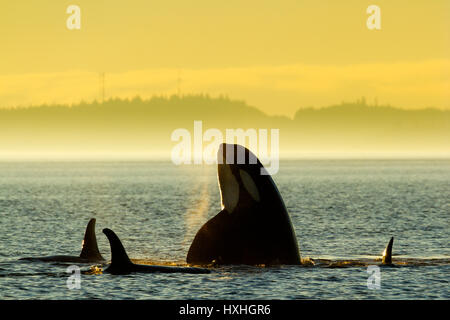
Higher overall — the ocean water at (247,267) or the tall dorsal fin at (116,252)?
the tall dorsal fin at (116,252)

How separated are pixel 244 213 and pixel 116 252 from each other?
3904 millimetres

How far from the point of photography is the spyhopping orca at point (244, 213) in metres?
23.1

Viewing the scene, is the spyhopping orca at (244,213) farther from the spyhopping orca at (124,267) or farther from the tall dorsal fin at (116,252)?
the tall dorsal fin at (116,252)

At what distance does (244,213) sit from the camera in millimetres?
23328

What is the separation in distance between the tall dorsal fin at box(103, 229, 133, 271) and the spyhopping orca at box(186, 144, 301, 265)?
81.8 inches

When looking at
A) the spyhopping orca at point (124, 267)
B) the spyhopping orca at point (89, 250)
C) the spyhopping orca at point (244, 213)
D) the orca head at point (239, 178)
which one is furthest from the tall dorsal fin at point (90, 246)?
the orca head at point (239, 178)

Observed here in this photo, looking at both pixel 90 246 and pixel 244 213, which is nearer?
pixel 244 213

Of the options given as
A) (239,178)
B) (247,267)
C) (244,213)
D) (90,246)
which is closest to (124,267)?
(90,246)

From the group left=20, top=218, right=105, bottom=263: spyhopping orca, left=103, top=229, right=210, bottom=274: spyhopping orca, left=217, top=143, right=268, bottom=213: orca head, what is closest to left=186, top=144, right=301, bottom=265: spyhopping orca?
left=217, top=143, right=268, bottom=213: orca head

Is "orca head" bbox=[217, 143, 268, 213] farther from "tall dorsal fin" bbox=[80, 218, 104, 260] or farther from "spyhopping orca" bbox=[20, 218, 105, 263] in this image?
"tall dorsal fin" bbox=[80, 218, 104, 260]

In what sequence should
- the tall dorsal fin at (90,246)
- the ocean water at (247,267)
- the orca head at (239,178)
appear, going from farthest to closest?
the tall dorsal fin at (90,246)
the ocean water at (247,267)
the orca head at (239,178)

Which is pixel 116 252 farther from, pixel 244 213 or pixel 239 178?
pixel 239 178
